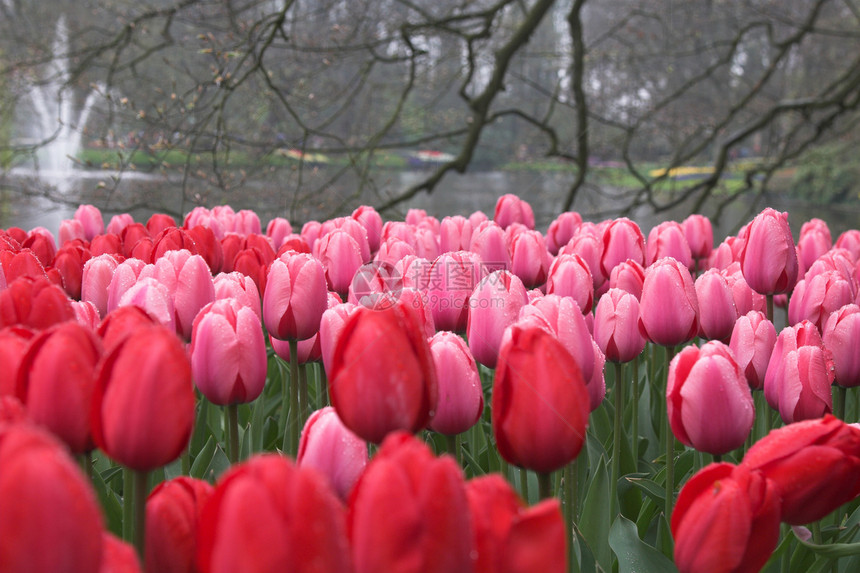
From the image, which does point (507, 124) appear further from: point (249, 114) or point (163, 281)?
point (163, 281)

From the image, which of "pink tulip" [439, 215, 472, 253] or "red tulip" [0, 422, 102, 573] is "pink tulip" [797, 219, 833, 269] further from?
"red tulip" [0, 422, 102, 573]

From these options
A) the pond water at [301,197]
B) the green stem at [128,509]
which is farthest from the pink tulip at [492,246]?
the pond water at [301,197]

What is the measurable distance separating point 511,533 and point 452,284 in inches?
30.6

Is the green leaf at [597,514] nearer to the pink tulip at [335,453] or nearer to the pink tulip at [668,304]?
the pink tulip at [668,304]

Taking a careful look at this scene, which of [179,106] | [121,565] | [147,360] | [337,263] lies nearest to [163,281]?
[337,263]

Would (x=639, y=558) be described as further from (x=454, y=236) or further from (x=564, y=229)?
(x=564, y=229)

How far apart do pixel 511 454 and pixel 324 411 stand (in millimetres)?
192

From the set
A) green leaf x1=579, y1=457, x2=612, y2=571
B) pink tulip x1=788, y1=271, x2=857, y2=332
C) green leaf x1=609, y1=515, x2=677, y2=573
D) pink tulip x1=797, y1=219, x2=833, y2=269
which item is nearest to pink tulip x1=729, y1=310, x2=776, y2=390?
pink tulip x1=788, y1=271, x2=857, y2=332

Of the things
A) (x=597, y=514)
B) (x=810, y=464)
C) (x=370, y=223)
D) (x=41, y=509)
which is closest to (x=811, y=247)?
(x=370, y=223)

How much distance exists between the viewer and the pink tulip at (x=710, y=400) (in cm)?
87

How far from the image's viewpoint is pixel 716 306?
54.8 inches

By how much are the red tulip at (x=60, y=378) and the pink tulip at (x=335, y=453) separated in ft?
0.66

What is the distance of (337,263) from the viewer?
1.53m

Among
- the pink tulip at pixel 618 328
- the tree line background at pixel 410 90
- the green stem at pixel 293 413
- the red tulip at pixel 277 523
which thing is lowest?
the green stem at pixel 293 413
